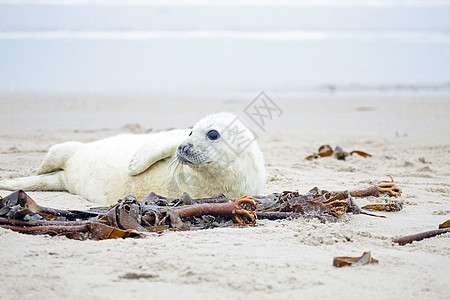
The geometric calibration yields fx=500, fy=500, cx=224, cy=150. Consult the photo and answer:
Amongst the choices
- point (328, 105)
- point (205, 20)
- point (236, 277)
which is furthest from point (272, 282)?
point (205, 20)

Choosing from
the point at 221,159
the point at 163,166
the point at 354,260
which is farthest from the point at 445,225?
the point at 163,166

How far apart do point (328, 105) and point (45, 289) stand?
12004mm

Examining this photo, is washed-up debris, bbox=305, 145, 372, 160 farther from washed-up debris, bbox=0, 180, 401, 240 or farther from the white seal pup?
→ washed-up debris, bbox=0, 180, 401, 240

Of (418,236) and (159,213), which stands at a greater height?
(159,213)

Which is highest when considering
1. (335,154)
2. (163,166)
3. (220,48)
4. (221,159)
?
(220,48)

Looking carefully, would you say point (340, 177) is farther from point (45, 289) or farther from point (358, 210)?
point (45, 289)

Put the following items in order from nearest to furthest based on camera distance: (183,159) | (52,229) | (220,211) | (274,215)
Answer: (52,229), (220,211), (274,215), (183,159)

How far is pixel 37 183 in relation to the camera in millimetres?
4625

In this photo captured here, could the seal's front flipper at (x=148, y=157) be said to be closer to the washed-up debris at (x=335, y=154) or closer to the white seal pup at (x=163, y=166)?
the white seal pup at (x=163, y=166)

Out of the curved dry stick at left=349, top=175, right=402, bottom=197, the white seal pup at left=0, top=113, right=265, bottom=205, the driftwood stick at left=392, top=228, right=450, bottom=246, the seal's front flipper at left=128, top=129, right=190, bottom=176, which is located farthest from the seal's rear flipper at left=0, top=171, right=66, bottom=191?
the driftwood stick at left=392, top=228, right=450, bottom=246

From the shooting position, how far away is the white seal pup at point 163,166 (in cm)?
367

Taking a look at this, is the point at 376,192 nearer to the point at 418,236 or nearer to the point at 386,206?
the point at 386,206

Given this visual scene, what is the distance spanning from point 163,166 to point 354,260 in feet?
6.90

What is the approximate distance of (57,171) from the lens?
4855 mm
